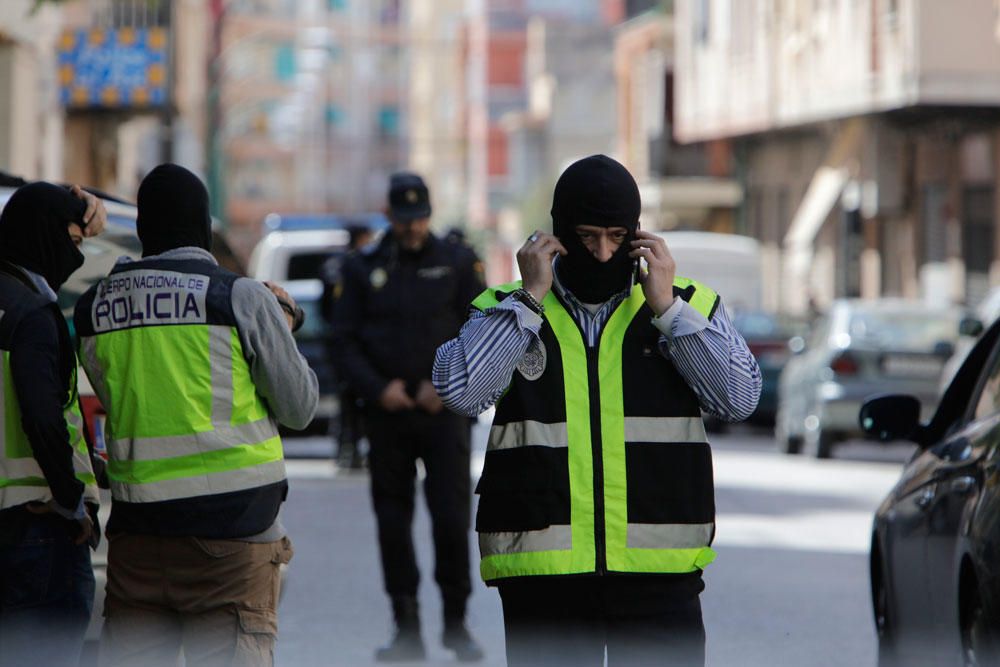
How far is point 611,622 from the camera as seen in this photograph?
16.1ft

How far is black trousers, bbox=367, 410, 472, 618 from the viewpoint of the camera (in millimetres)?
9141

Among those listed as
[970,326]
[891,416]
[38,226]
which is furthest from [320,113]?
[38,226]

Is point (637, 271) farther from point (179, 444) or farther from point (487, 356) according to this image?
point (179, 444)

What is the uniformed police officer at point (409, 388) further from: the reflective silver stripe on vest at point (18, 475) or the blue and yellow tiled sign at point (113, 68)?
the blue and yellow tiled sign at point (113, 68)

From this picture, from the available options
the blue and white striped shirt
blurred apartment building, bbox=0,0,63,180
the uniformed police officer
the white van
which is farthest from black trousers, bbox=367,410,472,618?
the white van

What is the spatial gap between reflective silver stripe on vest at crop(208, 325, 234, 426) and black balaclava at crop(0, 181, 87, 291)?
56 centimetres

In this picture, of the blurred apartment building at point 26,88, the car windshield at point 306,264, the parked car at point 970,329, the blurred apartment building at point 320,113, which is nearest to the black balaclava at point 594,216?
the parked car at point 970,329

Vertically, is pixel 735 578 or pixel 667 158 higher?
pixel 667 158

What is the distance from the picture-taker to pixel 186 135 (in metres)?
47.7

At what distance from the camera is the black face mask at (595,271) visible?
4973mm

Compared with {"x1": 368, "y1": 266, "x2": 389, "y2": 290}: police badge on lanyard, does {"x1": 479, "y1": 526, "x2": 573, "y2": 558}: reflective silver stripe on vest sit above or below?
below

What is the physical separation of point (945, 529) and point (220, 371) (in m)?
2.30

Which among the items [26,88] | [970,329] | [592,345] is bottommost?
[970,329]

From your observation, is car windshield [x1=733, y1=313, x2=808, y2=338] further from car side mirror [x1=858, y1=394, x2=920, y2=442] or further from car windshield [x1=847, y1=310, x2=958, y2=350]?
car side mirror [x1=858, y1=394, x2=920, y2=442]
